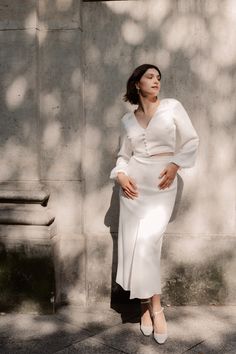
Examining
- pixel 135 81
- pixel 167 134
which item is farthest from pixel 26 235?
pixel 135 81

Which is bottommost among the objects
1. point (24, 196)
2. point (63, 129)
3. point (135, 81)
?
point (24, 196)

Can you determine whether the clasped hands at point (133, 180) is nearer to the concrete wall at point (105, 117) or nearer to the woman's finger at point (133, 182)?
the woman's finger at point (133, 182)

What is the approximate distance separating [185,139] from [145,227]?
2.57 ft

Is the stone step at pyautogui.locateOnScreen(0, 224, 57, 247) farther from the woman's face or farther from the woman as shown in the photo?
the woman's face

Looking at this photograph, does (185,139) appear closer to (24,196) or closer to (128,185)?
(128,185)

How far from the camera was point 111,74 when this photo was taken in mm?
4293

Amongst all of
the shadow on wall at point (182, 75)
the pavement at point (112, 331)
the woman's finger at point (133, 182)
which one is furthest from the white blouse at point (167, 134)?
the pavement at point (112, 331)

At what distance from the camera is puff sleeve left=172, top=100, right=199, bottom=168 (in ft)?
11.8

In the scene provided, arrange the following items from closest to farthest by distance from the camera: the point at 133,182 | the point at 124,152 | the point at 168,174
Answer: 1. the point at 168,174
2. the point at 133,182
3. the point at 124,152

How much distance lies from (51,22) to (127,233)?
6.88ft

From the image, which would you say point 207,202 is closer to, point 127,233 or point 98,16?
point 127,233

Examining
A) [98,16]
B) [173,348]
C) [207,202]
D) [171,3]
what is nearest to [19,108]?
[98,16]

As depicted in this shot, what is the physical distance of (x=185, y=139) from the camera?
363 cm

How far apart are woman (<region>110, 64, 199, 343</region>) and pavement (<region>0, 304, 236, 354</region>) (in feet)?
A: 0.55
